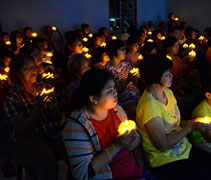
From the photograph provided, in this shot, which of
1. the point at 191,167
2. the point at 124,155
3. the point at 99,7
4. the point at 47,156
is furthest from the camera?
the point at 99,7

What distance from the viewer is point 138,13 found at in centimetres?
888

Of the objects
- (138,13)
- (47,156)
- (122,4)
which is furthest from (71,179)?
(138,13)

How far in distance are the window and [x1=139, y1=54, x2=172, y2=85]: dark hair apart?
666 centimetres

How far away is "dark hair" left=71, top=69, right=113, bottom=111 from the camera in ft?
4.64

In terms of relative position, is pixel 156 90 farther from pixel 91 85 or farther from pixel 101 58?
pixel 101 58

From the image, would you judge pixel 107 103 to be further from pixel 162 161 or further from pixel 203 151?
pixel 203 151

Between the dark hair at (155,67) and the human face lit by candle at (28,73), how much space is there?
0.97 metres

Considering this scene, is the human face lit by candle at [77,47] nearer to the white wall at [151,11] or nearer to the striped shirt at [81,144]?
the striped shirt at [81,144]

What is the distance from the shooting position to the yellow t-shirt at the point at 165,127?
1675 mm

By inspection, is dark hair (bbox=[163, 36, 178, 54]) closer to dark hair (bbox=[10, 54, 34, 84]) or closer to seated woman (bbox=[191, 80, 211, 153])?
seated woman (bbox=[191, 80, 211, 153])

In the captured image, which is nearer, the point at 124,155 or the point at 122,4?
the point at 124,155

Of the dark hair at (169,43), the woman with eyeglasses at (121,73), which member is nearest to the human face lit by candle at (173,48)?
the dark hair at (169,43)

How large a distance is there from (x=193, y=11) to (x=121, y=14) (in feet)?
10.1

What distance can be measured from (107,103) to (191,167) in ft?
2.69
